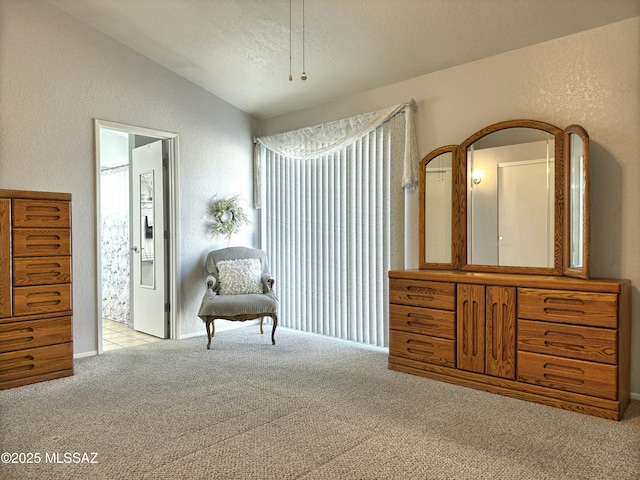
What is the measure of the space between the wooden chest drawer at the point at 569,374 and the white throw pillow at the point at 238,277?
8.78 ft

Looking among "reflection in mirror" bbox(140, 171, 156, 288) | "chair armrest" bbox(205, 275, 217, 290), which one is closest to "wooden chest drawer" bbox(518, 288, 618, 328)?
"chair armrest" bbox(205, 275, 217, 290)

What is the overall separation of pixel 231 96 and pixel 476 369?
375 cm

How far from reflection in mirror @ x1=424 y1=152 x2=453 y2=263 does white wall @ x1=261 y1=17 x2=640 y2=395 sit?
10.7 inches

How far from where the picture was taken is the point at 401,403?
9.62 feet

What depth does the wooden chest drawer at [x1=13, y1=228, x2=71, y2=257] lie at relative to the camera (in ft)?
10.9

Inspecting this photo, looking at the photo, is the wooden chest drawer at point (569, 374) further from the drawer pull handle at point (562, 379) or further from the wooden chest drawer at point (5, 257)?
the wooden chest drawer at point (5, 257)

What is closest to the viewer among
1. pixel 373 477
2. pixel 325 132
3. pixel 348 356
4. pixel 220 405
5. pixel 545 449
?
pixel 373 477

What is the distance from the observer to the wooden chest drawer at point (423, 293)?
11.0ft

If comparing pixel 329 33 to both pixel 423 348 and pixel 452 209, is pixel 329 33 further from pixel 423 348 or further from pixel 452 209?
pixel 423 348

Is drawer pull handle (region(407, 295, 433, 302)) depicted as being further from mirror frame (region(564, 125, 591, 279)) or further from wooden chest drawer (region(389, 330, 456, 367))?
mirror frame (region(564, 125, 591, 279))

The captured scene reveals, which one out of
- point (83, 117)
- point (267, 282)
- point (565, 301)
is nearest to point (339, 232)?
point (267, 282)

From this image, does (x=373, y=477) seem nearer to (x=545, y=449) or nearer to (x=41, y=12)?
(x=545, y=449)

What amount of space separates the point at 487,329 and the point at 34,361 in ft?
10.6

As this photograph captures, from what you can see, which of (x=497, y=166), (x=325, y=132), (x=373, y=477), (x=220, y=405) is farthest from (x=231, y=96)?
(x=373, y=477)
